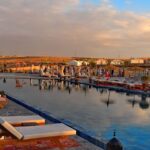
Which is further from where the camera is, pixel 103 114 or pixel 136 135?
pixel 103 114

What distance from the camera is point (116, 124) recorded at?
53.9 ft

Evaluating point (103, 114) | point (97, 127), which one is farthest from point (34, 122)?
point (103, 114)

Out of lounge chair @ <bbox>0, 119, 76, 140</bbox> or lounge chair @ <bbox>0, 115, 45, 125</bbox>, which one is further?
lounge chair @ <bbox>0, 115, 45, 125</bbox>

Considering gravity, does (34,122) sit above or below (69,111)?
above

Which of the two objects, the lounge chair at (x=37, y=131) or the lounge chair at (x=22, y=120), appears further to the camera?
the lounge chair at (x=22, y=120)

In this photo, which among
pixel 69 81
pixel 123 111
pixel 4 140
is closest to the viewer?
pixel 4 140

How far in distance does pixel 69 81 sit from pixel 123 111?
30.8 metres

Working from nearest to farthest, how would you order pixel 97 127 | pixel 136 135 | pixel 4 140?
pixel 4 140 → pixel 136 135 → pixel 97 127

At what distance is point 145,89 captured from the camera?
112 feet

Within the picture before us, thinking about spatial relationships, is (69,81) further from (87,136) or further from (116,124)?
(87,136)

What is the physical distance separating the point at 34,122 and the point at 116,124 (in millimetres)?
6738

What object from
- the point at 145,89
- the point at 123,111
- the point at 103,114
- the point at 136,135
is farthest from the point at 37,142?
the point at 145,89

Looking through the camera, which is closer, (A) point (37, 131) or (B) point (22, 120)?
(A) point (37, 131)

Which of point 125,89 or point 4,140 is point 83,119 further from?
point 125,89
